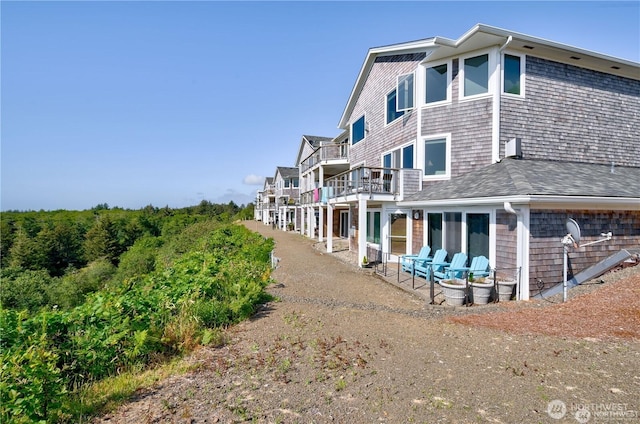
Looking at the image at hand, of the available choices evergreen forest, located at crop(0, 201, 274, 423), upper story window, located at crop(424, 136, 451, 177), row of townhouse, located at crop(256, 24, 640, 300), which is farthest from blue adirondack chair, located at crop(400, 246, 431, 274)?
evergreen forest, located at crop(0, 201, 274, 423)

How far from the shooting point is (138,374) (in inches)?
184

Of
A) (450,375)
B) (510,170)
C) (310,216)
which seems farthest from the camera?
(310,216)

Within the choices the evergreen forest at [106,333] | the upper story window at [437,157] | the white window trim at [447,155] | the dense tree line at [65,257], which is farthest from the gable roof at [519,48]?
the dense tree line at [65,257]

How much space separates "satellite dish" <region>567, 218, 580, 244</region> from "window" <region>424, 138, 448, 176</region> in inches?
185

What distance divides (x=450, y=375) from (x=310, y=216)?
2401 cm

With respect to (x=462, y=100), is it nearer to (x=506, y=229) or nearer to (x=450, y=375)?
(x=506, y=229)

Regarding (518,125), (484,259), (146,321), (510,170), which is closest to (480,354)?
(484,259)

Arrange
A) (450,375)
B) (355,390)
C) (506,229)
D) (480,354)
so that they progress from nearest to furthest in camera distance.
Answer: (355,390) → (450,375) → (480,354) → (506,229)

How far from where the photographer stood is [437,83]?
1245cm

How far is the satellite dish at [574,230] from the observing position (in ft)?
26.0

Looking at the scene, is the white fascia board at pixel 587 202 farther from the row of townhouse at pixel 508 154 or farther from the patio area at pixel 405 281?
the patio area at pixel 405 281

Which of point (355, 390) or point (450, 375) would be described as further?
point (450, 375)

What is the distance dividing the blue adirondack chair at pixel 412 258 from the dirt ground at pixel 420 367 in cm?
353

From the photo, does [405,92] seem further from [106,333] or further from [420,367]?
[106,333]
